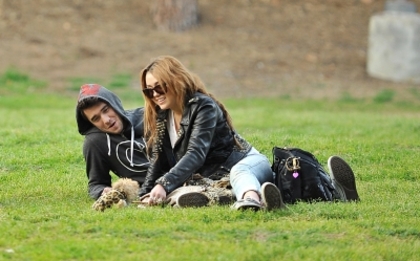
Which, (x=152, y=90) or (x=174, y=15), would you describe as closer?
(x=152, y=90)

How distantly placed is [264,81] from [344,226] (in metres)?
13.1

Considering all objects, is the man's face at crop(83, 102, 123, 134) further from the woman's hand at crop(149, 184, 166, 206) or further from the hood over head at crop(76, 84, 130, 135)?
the woman's hand at crop(149, 184, 166, 206)

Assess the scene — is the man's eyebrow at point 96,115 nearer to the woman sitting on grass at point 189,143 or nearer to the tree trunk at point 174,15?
the woman sitting on grass at point 189,143

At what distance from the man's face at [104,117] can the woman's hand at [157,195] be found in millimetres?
854

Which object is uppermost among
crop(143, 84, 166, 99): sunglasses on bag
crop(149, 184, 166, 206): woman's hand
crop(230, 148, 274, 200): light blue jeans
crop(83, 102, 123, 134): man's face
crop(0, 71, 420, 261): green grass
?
crop(143, 84, 166, 99): sunglasses on bag

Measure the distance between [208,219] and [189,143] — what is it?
689mm

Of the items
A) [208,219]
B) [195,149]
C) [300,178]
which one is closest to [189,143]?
[195,149]

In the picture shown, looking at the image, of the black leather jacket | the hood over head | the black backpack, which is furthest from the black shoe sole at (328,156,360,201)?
the hood over head

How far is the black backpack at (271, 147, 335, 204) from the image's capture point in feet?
21.8

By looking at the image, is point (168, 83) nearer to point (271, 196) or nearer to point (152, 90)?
point (152, 90)

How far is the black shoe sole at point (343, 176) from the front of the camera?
681cm

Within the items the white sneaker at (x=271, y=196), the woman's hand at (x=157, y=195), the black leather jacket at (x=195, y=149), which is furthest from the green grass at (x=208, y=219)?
the black leather jacket at (x=195, y=149)

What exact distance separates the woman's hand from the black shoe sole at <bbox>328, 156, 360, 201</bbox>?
1.23m

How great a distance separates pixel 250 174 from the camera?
6496 mm
